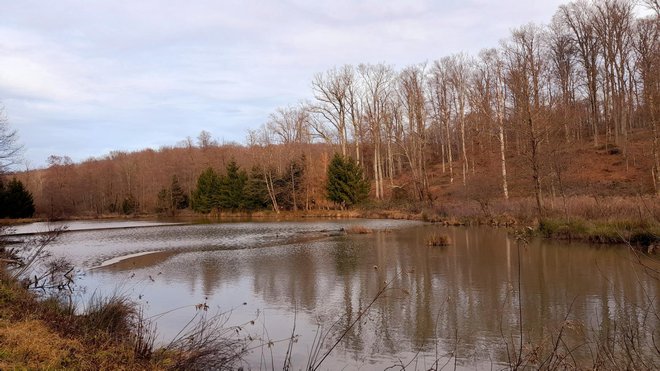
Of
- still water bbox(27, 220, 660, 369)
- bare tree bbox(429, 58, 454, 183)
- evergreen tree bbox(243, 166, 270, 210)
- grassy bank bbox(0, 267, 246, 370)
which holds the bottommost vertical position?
still water bbox(27, 220, 660, 369)

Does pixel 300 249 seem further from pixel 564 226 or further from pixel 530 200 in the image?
pixel 530 200

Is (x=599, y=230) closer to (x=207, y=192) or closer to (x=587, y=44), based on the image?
(x=587, y=44)

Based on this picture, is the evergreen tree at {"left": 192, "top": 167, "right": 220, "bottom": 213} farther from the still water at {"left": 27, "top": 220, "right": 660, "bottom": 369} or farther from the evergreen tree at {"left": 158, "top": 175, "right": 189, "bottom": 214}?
the still water at {"left": 27, "top": 220, "right": 660, "bottom": 369}

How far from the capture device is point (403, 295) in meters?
9.64

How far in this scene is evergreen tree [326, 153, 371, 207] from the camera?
4462 centimetres

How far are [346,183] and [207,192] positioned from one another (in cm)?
2141

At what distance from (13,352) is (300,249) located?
14.8 metres

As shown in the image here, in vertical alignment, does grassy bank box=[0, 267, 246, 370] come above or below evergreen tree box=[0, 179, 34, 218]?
below

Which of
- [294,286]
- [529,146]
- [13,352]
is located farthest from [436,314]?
[529,146]

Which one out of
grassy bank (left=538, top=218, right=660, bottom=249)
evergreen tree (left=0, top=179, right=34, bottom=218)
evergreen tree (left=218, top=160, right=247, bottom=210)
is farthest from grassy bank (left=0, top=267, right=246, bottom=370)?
evergreen tree (left=0, top=179, right=34, bottom=218)

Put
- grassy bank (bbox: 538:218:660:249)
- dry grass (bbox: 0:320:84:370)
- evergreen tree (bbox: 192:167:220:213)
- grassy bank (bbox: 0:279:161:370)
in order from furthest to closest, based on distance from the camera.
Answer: evergreen tree (bbox: 192:167:220:213) → grassy bank (bbox: 538:218:660:249) → grassy bank (bbox: 0:279:161:370) → dry grass (bbox: 0:320:84:370)

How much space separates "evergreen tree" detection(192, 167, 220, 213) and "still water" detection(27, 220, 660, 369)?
38561mm

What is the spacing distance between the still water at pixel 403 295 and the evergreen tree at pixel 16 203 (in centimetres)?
3965

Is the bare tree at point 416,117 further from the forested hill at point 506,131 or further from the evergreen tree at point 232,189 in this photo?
the evergreen tree at point 232,189
